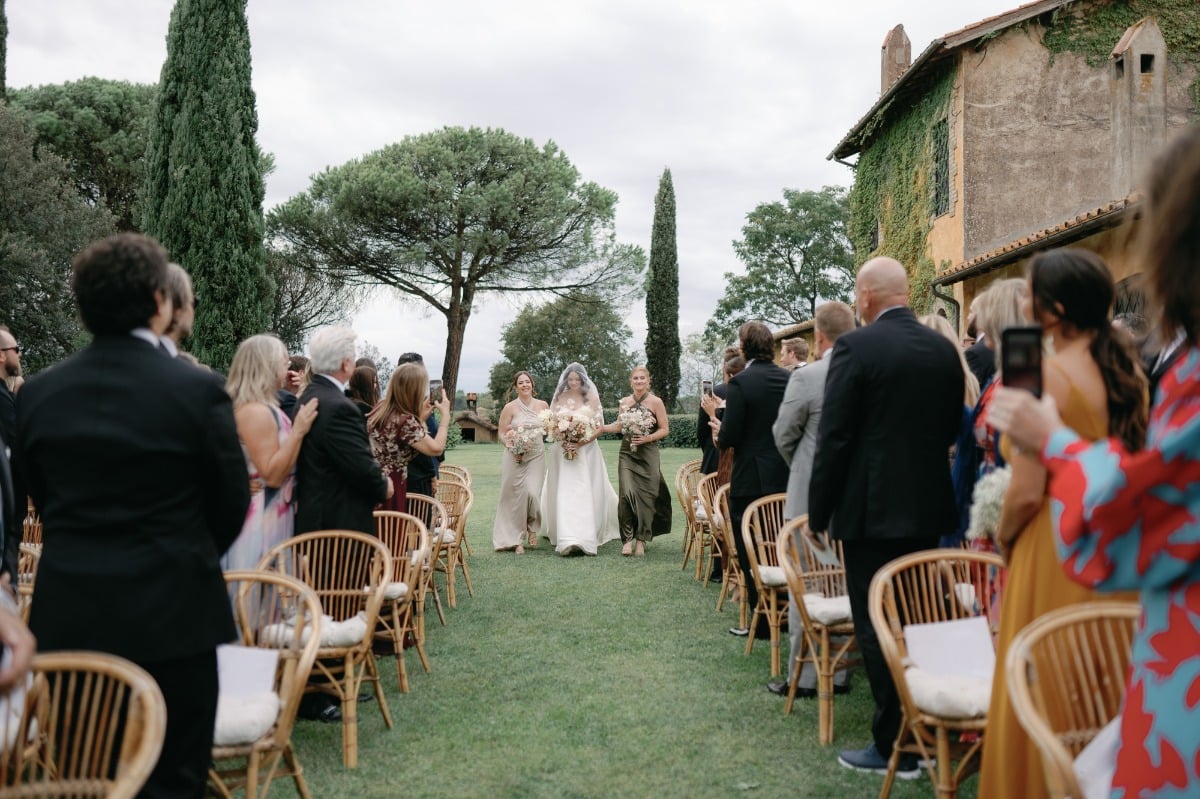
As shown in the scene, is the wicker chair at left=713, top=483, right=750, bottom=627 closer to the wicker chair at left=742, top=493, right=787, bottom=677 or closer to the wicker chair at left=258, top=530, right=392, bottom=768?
the wicker chair at left=742, top=493, right=787, bottom=677

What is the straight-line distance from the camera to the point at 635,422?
10.5 metres

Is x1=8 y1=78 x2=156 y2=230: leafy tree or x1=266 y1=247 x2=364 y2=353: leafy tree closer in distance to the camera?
x1=8 y1=78 x2=156 y2=230: leafy tree

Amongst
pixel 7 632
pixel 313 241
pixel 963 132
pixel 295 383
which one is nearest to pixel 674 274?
pixel 313 241

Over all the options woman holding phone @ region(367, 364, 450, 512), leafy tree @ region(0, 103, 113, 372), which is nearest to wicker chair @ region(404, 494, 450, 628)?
woman holding phone @ region(367, 364, 450, 512)

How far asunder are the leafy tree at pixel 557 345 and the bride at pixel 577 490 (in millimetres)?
49011

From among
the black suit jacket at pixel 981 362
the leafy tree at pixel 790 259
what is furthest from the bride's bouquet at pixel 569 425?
the leafy tree at pixel 790 259

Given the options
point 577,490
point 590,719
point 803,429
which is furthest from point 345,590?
point 577,490

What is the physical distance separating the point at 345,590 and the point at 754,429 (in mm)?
3345

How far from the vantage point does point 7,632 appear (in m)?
1.85

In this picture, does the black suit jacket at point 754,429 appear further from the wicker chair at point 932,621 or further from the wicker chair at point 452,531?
the wicker chair at point 932,621

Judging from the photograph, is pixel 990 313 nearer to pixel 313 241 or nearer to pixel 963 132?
pixel 963 132

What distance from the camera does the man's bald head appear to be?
411cm

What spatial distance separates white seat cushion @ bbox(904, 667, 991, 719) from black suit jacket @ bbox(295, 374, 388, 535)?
2.90 metres

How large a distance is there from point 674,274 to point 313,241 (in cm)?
1600
